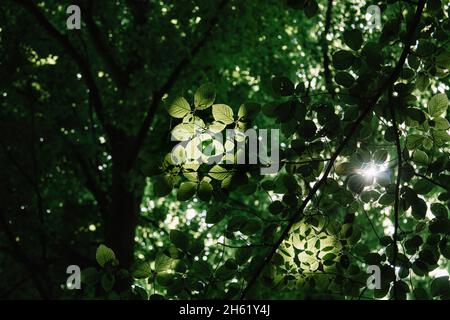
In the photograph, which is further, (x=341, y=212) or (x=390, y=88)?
(x=341, y=212)

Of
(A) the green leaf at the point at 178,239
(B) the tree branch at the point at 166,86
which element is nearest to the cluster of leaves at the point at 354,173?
(A) the green leaf at the point at 178,239

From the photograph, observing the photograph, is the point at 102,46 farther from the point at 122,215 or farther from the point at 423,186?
the point at 423,186

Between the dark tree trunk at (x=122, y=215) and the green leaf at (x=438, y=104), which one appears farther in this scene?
the dark tree trunk at (x=122, y=215)

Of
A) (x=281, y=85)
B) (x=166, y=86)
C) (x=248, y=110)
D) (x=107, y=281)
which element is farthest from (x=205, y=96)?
(x=166, y=86)

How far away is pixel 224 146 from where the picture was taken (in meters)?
2.12

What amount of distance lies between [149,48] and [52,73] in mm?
1720

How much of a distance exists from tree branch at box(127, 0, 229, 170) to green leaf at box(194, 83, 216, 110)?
472 centimetres

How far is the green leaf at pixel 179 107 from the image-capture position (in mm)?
1984

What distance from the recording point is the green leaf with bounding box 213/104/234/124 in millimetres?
2023

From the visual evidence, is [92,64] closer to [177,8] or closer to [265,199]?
[177,8]

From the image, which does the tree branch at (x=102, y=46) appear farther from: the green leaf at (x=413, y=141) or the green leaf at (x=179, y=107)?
the green leaf at (x=413, y=141)

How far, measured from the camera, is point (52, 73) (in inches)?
293

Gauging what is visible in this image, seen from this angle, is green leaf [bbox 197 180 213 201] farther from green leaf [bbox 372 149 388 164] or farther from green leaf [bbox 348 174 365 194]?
green leaf [bbox 372 149 388 164]
